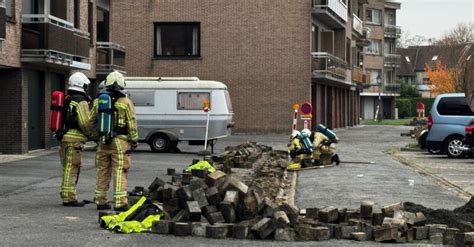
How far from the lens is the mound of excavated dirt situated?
940 cm

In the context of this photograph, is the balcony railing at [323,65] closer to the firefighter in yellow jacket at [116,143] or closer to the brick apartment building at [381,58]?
the firefighter in yellow jacket at [116,143]

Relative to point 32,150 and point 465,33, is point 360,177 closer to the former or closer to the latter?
point 32,150

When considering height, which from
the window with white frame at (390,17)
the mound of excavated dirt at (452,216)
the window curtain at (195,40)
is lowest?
the mound of excavated dirt at (452,216)

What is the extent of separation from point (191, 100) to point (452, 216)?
689 inches

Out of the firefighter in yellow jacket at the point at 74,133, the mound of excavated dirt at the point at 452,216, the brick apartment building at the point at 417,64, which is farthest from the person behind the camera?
the brick apartment building at the point at 417,64

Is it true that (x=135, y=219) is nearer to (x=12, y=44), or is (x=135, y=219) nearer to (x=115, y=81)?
(x=115, y=81)

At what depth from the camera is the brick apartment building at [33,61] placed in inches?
936

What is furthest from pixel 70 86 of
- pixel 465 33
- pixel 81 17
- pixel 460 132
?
pixel 465 33

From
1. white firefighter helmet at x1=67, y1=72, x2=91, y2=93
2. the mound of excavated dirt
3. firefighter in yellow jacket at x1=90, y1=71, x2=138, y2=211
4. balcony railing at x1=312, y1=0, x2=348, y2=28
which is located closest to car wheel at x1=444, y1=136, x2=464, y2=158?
the mound of excavated dirt

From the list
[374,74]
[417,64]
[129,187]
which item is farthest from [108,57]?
[417,64]

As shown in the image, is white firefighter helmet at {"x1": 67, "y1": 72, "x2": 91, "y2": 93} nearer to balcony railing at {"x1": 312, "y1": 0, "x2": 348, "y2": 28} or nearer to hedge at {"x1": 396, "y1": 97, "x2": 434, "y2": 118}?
balcony railing at {"x1": 312, "y1": 0, "x2": 348, "y2": 28}

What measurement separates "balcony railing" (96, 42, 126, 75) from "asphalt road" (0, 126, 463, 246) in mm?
9912

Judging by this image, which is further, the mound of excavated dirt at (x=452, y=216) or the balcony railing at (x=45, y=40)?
the balcony railing at (x=45, y=40)

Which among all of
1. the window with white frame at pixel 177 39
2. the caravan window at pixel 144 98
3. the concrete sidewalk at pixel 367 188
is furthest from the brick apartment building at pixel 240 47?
the concrete sidewalk at pixel 367 188
